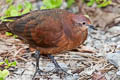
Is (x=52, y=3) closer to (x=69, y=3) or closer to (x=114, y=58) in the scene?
(x=69, y=3)

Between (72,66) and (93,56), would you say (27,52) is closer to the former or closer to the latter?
(72,66)

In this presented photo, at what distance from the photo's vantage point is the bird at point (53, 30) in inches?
169

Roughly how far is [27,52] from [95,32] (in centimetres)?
166

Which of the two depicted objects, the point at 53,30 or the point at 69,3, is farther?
the point at 69,3

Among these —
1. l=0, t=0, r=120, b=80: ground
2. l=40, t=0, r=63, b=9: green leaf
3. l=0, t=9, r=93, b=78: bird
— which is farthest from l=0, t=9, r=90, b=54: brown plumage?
l=40, t=0, r=63, b=9: green leaf

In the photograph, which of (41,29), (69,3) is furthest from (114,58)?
(69,3)

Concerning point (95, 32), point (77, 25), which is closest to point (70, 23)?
point (77, 25)

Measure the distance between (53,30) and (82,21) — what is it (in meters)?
0.51

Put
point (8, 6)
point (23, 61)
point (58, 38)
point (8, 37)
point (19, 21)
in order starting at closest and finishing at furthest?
point (58, 38)
point (19, 21)
point (23, 61)
point (8, 37)
point (8, 6)

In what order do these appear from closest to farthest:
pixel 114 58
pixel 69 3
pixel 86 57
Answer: pixel 114 58, pixel 86 57, pixel 69 3

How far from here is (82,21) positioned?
14.1 ft

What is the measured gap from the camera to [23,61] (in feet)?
16.2

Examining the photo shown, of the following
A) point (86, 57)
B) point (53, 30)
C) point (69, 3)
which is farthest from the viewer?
point (69, 3)

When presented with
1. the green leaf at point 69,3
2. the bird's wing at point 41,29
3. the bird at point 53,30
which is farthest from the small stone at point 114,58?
the green leaf at point 69,3
